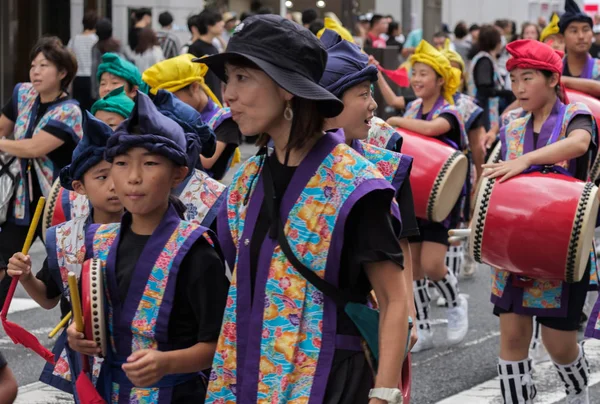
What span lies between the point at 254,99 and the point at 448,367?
4.18m

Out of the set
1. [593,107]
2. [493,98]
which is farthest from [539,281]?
[493,98]

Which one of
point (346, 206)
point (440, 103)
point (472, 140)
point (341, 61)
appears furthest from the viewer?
point (472, 140)

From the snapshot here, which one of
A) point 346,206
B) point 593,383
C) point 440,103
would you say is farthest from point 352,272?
point 440,103

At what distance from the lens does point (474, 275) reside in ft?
33.7

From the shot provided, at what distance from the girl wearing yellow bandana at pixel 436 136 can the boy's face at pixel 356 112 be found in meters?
3.06

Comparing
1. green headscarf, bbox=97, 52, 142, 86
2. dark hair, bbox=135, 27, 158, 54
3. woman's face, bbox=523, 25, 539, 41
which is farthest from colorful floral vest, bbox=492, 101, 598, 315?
woman's face, bbox=523, 25, 539, 41

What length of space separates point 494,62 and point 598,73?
210 inches

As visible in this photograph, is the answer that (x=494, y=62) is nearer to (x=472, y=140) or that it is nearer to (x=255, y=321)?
(x=472, y=140)

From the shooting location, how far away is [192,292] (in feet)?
11.5

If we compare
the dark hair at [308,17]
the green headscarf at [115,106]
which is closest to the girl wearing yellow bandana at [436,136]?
the green headscarf at [115,106]

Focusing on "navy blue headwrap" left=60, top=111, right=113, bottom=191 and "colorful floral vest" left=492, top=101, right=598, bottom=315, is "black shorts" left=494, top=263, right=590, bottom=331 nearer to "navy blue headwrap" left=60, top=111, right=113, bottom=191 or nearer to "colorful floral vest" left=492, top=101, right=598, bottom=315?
"colorful floral vest" left=492, top=101, right=598, bottom=315

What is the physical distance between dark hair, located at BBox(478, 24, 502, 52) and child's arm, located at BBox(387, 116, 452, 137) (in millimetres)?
5728

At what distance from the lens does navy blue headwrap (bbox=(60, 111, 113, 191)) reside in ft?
14.2

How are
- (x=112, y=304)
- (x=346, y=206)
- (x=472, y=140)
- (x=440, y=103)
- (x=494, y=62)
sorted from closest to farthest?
(x=346, y=206), (x=112, y=304), (x=440, y=103), (x=472, y=140), (x=494, y=62)
